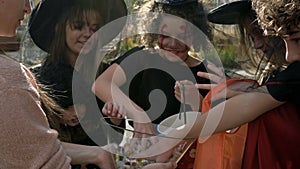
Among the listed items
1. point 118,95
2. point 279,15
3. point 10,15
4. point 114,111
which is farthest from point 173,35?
point 10,15

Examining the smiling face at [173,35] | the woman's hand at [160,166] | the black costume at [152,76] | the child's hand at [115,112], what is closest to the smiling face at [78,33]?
the black costume at [152,76]

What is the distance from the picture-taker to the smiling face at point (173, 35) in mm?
1372

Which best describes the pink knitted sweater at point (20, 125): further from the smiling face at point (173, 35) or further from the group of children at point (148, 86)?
the smiling face at point (173, 35)

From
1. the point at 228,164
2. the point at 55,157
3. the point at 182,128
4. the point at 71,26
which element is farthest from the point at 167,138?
the point at 71,26

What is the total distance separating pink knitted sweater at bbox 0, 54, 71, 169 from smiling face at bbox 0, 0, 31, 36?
2.7 inches

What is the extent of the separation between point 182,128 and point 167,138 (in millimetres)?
39

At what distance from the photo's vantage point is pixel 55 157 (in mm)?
758

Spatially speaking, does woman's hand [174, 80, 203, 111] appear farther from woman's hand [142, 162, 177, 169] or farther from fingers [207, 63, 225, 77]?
woman's hand [142, 162, 177, 169]

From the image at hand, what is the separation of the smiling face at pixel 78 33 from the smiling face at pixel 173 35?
25cm

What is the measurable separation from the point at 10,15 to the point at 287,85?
0.54 m

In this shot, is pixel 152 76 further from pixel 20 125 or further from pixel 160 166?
pixel 20 125

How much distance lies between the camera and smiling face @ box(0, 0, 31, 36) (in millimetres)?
763

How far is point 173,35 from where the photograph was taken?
4.48 ft

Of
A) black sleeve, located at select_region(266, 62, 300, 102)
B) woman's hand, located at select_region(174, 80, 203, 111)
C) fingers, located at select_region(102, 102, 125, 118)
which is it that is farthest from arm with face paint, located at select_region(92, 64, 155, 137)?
black sleeve, located at select_region(266, 62, 300, 102)
